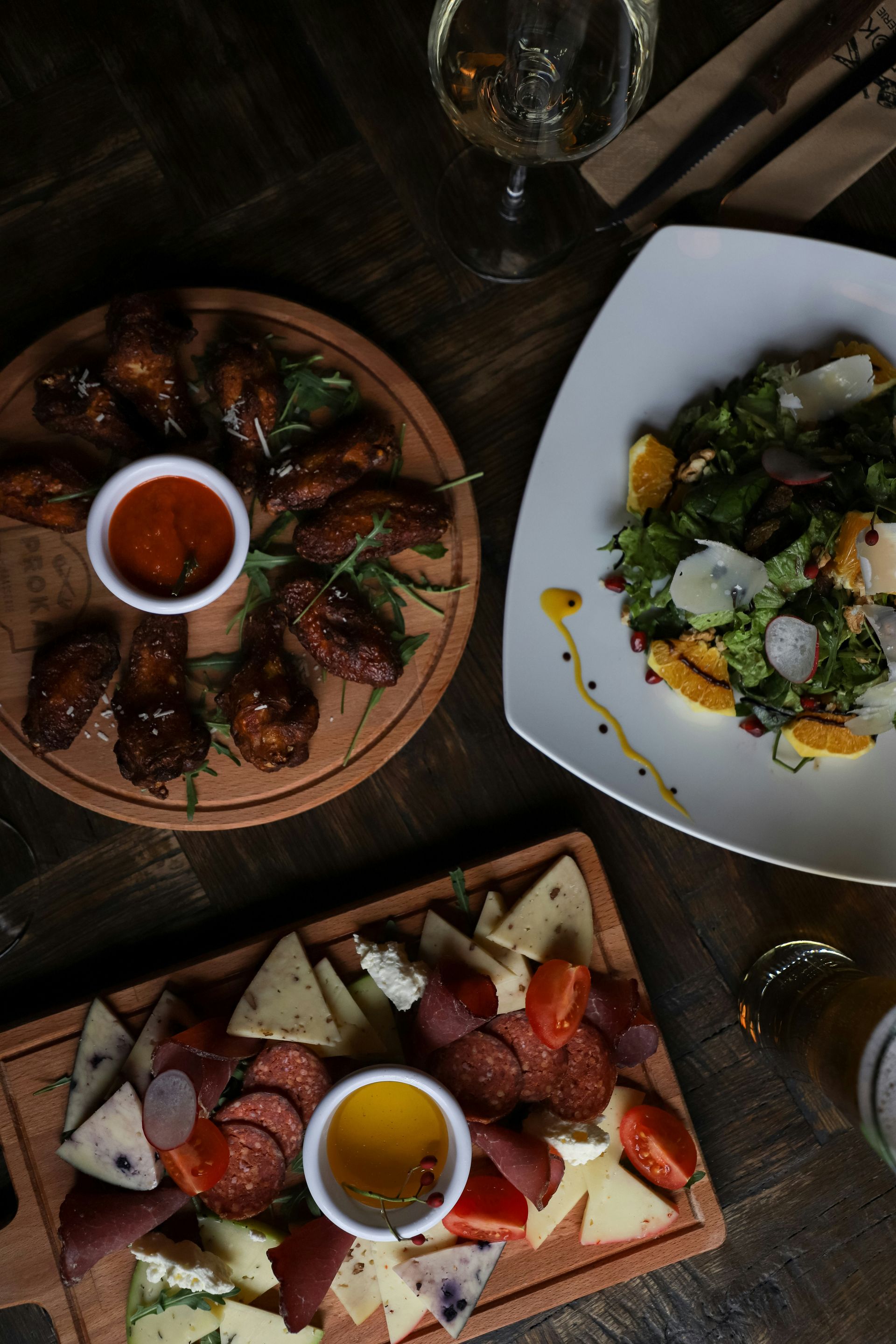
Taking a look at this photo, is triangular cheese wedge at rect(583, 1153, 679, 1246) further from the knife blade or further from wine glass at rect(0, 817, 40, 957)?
the knife blade

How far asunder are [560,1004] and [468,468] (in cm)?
141

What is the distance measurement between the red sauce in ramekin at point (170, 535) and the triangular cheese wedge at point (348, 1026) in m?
1.08

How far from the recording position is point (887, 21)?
7.38 feet

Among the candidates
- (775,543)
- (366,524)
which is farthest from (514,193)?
(775,543)

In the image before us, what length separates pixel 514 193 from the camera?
2.19 m

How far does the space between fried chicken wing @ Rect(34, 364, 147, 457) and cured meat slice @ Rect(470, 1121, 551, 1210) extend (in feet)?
6.35

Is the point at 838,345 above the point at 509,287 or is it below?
below

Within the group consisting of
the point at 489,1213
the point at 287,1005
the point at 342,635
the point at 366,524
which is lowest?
the point at 489,1213

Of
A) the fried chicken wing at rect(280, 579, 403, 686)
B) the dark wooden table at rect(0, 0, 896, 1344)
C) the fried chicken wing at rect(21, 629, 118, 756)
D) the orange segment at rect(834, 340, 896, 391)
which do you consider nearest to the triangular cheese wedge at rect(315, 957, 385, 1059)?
the dark wooden table at rect(0, 0, 896, 1344)

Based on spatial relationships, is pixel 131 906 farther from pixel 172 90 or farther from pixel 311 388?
pixel 172 90

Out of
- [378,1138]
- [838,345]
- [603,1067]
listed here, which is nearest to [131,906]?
[378,1138]

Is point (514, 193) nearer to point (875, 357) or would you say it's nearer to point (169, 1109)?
point (875, 357)

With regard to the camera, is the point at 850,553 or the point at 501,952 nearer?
the point at 850,553

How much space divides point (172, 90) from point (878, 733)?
2524 millimetres
